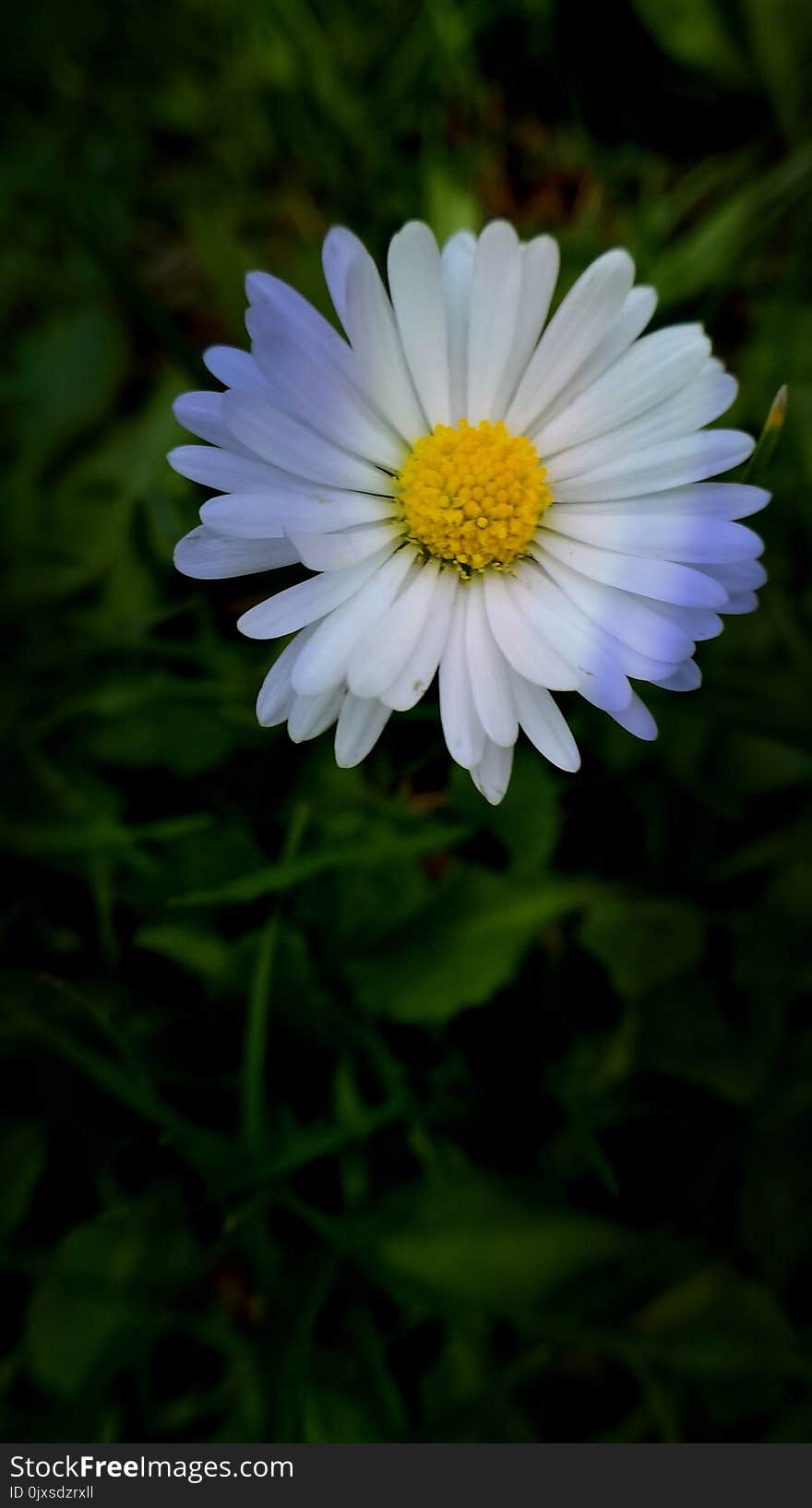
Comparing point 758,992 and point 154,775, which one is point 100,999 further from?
point 758,992

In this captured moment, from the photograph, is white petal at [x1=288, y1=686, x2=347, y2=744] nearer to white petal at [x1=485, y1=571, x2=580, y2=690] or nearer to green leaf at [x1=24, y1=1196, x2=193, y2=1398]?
white petal at [x1=485, y1=571, x2=580, y2=690]

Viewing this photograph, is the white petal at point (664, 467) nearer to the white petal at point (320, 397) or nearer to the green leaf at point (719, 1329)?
the white petal at point (320, 397)

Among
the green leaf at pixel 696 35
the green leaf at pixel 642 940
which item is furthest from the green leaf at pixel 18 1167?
the green leaf at pixel 696 35

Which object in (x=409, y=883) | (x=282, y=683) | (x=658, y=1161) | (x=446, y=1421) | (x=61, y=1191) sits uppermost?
(x=282, y=683)

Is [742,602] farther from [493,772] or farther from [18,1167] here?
[18,1167]

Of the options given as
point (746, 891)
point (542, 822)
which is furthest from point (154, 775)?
point (746, 891)

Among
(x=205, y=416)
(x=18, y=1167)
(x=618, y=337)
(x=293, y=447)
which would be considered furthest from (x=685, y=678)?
(x=18, y=1167)
